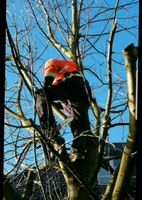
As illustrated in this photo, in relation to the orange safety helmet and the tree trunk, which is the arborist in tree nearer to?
the orange safety helmet

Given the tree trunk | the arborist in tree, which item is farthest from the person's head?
the tree trunk

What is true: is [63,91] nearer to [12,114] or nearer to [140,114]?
[12,114]

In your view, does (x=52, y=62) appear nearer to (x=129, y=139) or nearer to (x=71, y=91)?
(x=71, y=91)

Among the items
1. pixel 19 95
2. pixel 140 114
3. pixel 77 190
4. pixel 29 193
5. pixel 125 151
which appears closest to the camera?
pixel 140 114

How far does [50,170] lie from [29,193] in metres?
0.47

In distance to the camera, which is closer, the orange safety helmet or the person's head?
the orange safety helmet

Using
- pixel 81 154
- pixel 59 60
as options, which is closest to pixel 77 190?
pixel 81 154

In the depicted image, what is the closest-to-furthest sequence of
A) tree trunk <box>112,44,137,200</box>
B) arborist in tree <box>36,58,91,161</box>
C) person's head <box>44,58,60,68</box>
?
tree trunk <box>112,44,137,200</box> < arborist in tree <box>36,58,91,161</box> < person's head <box>44,58,60,68</box>

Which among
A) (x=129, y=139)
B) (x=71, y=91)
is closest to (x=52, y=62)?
(x=71, y=91)

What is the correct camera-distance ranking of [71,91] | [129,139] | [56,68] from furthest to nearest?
[56,68]
[71,91]
[129,139]

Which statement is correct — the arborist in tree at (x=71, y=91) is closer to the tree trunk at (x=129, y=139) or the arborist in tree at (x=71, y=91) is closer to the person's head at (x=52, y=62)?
the person's head at (x=52, y=62)

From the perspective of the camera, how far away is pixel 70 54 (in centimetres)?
584

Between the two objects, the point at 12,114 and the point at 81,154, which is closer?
the point at 81,154

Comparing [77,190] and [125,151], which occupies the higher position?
[125,151]
